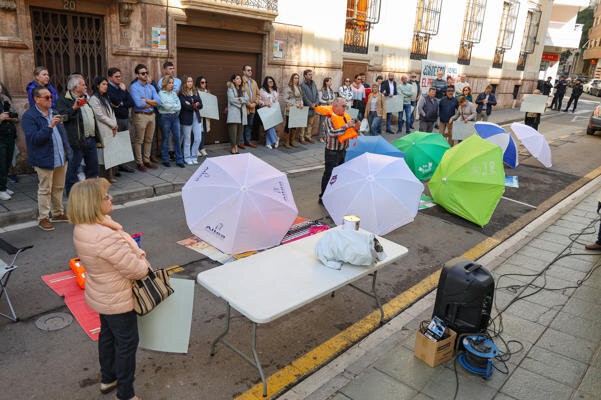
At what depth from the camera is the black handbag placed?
334 cm

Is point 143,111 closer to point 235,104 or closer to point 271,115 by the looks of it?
point 235,104

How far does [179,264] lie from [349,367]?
2764 millimetres

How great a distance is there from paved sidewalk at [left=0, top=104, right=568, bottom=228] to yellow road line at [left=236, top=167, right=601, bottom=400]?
511cm

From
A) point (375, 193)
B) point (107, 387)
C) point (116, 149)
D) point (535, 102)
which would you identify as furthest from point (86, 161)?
point (535, 102)

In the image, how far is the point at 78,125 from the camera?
7.40 meters

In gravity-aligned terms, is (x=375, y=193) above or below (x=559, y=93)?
below

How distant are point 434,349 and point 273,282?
5.11ft

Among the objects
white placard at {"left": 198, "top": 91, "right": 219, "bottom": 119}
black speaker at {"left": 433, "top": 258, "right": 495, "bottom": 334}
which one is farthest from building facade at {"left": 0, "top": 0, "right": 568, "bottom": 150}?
black speaker at {"left": 433, "top": 258, "right": 495, "bottom": 334}

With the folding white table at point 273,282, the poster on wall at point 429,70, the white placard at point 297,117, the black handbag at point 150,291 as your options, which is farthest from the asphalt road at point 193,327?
the poster on wall at point 429,70

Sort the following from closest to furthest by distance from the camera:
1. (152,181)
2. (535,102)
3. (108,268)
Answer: (108,268), (152,181), (535,102)

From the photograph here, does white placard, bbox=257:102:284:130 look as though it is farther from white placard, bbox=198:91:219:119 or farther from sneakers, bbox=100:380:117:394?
sneakers, bbox=100:380:117:394

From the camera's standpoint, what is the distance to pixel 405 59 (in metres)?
18.6

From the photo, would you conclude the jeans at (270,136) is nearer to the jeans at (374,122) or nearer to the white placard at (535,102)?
the jeans at (374,122)

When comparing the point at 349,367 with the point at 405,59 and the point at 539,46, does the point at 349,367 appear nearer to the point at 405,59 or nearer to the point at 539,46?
the point at 405,59
